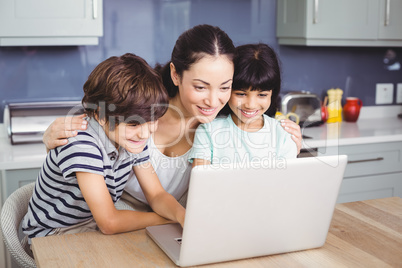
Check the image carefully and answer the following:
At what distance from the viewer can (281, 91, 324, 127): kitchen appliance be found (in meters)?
2.86

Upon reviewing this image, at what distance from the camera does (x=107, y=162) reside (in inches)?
51.8

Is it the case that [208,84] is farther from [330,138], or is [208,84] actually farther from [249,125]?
[330,138]

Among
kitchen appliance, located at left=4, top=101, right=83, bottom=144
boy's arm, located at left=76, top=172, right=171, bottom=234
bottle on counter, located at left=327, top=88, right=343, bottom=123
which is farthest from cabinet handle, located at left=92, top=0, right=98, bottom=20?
bottle on counter, located at left=327, top=88, right=343, bottom=123

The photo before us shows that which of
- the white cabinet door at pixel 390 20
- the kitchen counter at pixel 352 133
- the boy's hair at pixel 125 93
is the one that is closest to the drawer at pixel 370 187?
the kitchen counter at pixel 352 133

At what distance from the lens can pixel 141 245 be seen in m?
1.12

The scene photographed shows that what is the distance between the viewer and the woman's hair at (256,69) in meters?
1.46

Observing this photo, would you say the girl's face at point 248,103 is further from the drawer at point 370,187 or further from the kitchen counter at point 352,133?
the drawer at point 370,187

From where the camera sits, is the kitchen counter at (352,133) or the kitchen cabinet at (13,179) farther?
the kitchen counter at (352,133)

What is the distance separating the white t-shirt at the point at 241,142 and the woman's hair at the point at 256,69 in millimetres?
145

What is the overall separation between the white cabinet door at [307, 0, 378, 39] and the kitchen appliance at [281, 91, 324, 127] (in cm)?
36

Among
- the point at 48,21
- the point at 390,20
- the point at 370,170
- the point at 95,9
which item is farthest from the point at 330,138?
the point at 48,21

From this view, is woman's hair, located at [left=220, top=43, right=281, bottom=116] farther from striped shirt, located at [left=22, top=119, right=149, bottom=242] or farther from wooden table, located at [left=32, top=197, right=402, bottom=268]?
wooden table, located at [left=32, top=197, right=402, bottom=268]

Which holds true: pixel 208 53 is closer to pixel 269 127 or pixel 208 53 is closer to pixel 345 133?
pixel 269 127

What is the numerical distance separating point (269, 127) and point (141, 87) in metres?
0.51
